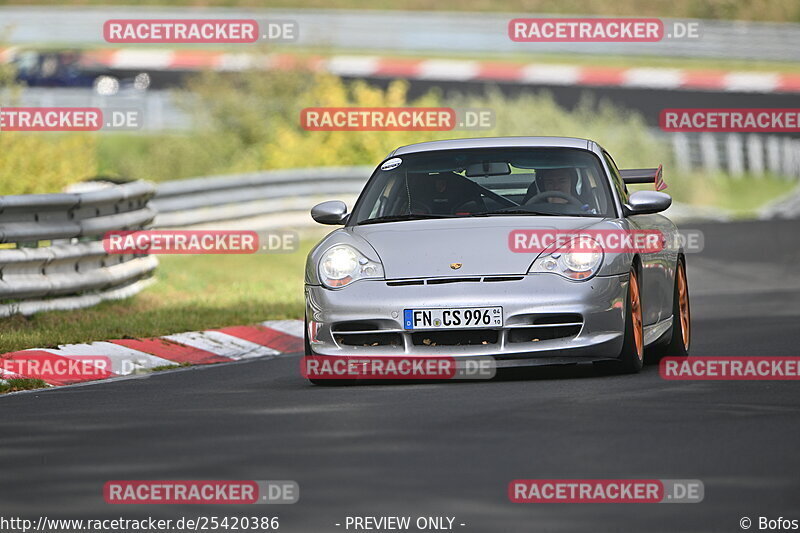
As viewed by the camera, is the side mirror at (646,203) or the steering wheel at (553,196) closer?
the side mirror at (646,203)

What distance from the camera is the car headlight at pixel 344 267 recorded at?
33.8ft

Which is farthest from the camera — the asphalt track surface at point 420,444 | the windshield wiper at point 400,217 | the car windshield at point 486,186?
the car windshield at point 486,186

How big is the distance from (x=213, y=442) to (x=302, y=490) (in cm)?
128

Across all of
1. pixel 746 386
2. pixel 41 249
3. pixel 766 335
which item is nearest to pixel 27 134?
pixel 41 249

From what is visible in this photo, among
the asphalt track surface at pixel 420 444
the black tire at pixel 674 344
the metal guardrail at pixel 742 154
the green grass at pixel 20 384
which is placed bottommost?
the asphalt track surface at pixel 420 444

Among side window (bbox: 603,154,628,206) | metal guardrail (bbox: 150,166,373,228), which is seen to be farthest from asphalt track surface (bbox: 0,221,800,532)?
metal guardrail (bbox: 150,166,373,228)

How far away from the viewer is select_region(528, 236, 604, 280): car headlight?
1016 centimetres

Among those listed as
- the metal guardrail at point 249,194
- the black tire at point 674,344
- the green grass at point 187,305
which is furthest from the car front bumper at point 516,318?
the metal guardrail at point 249,194

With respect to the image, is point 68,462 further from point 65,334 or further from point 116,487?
point 65,334

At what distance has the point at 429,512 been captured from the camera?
20.4ft

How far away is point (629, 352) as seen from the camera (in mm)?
10320

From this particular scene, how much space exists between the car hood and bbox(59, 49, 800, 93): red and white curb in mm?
27657

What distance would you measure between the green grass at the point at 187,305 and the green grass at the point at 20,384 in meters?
0.85

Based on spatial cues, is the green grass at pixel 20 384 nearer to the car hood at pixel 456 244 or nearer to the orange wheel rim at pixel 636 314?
the car hood at pixel 456 244
